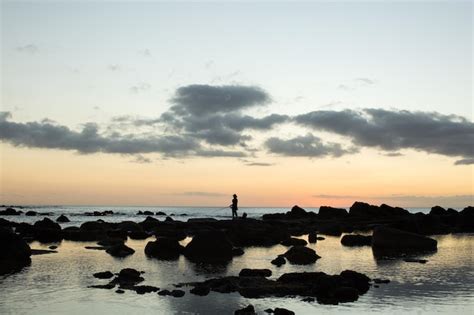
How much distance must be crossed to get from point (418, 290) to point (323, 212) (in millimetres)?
56378

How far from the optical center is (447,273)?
2703 centimetres

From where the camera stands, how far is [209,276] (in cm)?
2583

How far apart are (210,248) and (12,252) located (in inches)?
512

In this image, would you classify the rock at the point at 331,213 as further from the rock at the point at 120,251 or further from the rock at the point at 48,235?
the rock at the point at 120,251

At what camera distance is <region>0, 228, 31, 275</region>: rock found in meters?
29.9

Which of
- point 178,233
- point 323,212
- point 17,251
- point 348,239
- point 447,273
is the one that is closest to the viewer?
point 447,273

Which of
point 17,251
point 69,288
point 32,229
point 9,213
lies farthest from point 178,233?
point 9,213

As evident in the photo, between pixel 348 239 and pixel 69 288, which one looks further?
pixel 348 239

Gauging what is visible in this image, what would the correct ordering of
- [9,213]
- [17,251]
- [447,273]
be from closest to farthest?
[447,273] < [17,251] < [9,213]

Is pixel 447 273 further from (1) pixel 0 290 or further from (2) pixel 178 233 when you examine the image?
(2) pixel 178 233

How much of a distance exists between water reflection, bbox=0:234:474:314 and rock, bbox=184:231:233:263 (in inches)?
41.7

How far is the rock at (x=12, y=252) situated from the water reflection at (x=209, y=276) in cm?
81

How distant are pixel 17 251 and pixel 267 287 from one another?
1820 cm

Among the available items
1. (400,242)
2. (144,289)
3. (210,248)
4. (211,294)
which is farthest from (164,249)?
(400,242)
